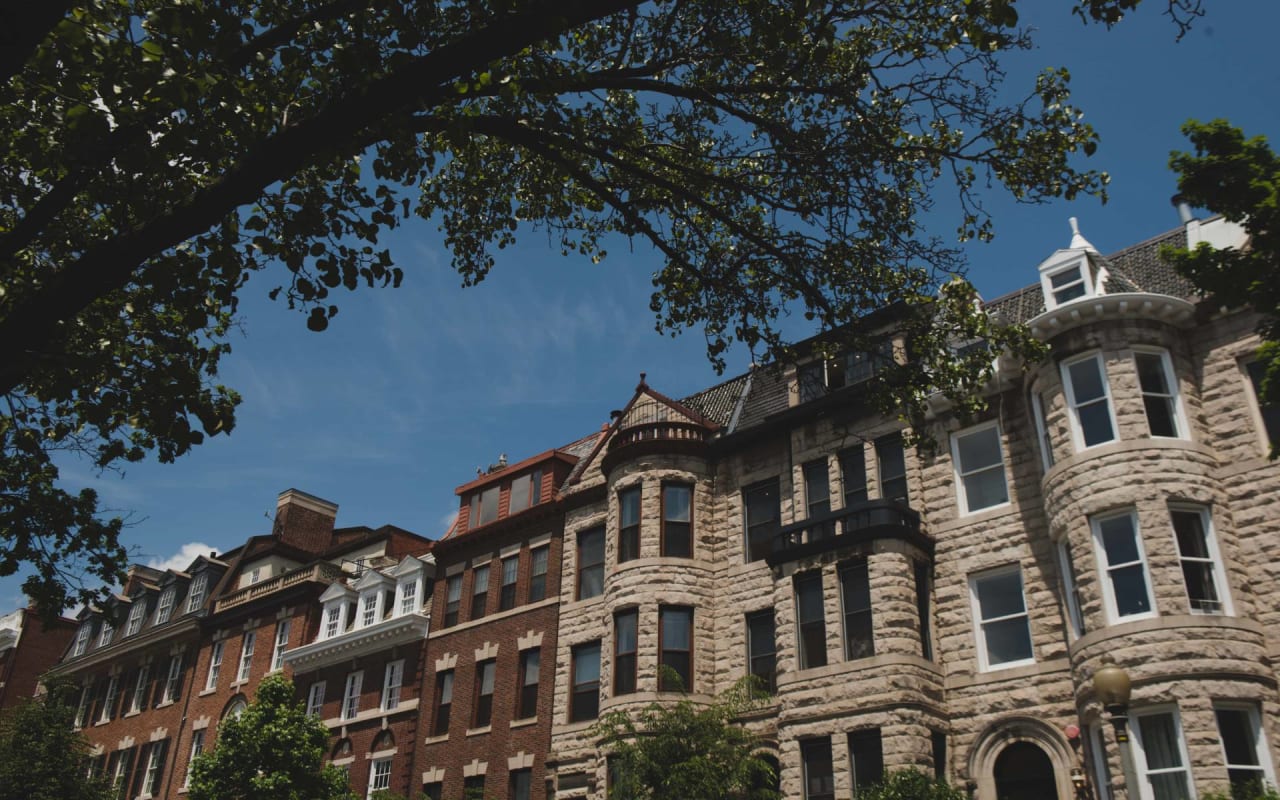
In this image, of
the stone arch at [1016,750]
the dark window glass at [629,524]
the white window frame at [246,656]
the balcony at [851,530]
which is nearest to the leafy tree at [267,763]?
the white window frame at [246,656]

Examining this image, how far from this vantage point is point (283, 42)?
32.0ft

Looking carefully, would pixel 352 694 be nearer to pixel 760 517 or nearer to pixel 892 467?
pixel 760 517

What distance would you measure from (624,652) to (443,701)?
29.7ft

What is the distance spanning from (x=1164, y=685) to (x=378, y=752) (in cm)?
2529

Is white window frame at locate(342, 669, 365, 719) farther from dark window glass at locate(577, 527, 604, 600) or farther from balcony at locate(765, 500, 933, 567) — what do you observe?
balcony at locate(765, 500, 933, 567)

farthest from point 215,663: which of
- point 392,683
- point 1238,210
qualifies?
point 1238,210

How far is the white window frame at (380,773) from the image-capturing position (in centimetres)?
3441

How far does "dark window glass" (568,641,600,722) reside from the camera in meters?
29.4

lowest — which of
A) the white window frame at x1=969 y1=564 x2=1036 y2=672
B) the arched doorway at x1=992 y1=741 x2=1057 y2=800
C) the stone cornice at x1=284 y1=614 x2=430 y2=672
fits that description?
A: the arched doorway at x1=992 y1=741 x2=1057 y2=800

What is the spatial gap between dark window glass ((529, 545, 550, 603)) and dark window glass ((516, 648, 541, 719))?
1.75m

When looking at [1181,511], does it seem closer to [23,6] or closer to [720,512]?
[720,512]

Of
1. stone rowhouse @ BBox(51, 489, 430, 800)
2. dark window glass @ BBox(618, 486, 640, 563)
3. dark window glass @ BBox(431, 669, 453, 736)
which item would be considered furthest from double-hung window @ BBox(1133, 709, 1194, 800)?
stone rowhouse @ BBox(51, 489, 430, 800)

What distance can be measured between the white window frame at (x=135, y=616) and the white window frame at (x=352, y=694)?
64.3 ft

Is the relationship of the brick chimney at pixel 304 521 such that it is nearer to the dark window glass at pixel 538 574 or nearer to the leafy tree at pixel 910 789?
the dark window glass at pixel 538 574
